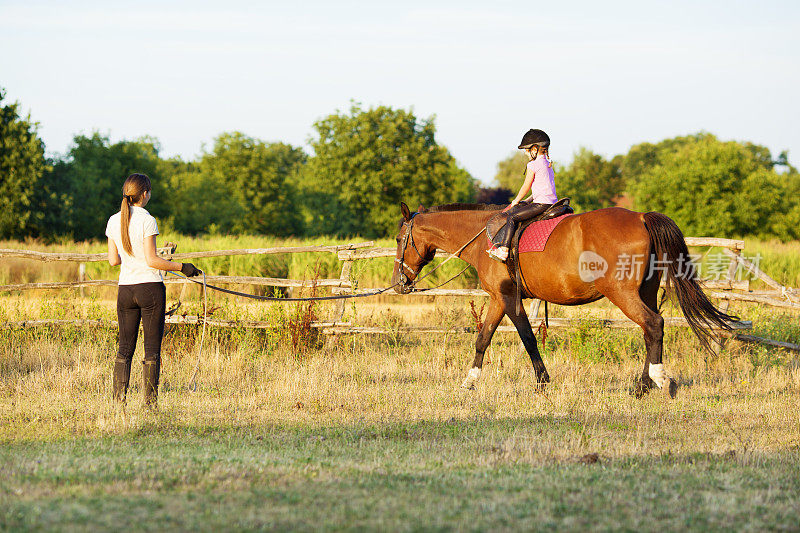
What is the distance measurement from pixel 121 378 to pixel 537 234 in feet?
13.9

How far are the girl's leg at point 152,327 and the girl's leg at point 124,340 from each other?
0.33 feet

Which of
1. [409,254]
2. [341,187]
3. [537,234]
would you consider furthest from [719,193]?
[537,234]

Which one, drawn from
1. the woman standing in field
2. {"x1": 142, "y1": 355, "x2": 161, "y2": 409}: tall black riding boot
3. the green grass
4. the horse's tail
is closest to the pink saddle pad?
the horse's tail

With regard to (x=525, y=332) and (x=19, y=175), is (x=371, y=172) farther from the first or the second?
(x=525, y=332)

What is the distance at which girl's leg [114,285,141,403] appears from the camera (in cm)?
578

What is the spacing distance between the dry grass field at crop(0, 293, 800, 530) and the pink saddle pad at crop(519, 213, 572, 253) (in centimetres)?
147

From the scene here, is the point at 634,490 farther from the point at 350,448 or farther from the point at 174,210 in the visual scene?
the point at 174,210

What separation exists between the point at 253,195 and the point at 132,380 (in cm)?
3324

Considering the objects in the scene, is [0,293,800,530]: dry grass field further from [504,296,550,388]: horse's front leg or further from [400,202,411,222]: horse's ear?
[400,202,411,222]: horse's ear

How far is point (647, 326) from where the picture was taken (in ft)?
22.3

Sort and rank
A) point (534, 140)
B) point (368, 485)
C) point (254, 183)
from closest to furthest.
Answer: point (368, 485) < point (534, 140) < point (254, 183)

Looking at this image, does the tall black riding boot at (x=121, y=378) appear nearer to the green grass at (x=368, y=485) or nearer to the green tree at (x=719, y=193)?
the green grass at (x=368, y=485)

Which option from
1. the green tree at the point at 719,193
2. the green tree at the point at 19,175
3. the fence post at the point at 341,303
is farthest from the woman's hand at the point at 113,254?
the green tree at the point at 719,193

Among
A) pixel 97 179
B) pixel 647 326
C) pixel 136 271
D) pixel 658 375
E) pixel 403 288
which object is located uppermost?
pixel 97 179
